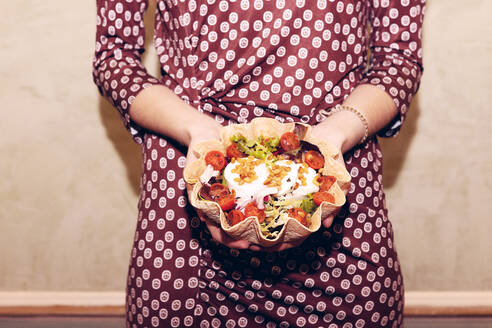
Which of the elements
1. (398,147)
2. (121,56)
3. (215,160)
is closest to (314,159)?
(215,160)

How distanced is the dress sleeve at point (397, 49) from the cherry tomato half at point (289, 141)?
9.1 inches

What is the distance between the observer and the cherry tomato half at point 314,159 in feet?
2.35

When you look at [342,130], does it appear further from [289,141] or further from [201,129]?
[201,129]

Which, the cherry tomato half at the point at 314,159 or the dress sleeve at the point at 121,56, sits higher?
the dress sleeve at the point at 121,56

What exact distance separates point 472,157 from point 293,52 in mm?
948

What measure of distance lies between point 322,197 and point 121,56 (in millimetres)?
481

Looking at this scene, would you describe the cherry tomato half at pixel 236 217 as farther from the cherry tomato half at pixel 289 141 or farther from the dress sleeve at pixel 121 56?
the dress sleeve at pixel 121 56

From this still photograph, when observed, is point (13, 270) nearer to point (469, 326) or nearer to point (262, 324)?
point (262, 324)

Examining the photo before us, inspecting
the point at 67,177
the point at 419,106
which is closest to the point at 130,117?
the point at 67,177

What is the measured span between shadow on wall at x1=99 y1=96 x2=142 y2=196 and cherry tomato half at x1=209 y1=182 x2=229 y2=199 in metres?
0.88

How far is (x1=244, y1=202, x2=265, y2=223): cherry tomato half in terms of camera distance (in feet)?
2.15

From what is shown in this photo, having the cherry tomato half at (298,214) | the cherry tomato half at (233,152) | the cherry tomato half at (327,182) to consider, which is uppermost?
the cherry tomato half at (233,152)

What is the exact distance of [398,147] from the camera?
1.53 meters

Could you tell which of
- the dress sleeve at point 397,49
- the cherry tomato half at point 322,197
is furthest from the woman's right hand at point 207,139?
the dress sleeve at point 397,49
